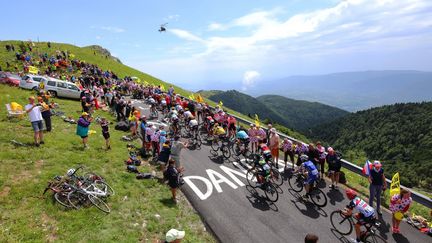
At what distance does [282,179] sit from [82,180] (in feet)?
34.8

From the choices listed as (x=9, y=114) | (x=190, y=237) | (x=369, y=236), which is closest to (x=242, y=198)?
(x=190, y=237)

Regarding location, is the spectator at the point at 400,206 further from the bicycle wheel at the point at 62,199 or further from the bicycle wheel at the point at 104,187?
the bicycle wheel at the point at 62,199

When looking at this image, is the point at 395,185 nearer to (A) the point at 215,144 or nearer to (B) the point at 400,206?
(B) the point at 400,206

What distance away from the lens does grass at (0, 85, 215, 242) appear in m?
9.78

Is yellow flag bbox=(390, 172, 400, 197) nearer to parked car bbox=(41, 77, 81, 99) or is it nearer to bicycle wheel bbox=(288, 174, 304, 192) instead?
bicycle wheel bbox=(288, 174, 304, 192)

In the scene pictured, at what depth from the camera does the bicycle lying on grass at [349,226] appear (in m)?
10.8

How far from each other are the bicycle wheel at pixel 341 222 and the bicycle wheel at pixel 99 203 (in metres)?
9.40

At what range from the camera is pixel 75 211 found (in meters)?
10.9

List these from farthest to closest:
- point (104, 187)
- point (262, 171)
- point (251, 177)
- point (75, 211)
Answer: point (251, 177) < point (262, 171) < point (104, 187) < point (75, 211)

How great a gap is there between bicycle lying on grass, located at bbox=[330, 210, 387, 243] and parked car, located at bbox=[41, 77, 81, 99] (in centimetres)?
3081

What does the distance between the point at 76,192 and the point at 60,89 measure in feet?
81.5

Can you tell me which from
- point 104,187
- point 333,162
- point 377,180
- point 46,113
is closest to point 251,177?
point 333,162

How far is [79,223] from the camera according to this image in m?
10.2

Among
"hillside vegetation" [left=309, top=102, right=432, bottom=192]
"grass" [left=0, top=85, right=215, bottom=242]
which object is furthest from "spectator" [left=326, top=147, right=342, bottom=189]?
"hillside vegetation" [left=309, top=102, right=432, bottom=192]
